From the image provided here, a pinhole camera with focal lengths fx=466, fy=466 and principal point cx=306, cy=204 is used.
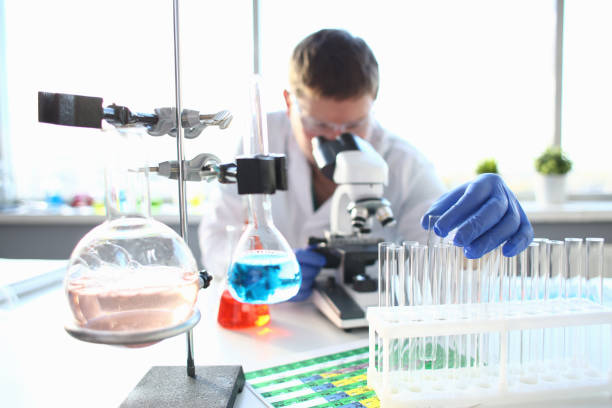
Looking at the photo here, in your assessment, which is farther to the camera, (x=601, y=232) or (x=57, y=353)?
(x=601, y=232)

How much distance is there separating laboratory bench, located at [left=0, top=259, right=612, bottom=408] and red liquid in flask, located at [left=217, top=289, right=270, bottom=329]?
0.06 ft

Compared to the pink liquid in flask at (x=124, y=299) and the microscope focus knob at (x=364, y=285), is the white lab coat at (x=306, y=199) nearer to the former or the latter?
the microscope focus knob at (x=364, y=285)

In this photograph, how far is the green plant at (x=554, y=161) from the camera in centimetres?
275

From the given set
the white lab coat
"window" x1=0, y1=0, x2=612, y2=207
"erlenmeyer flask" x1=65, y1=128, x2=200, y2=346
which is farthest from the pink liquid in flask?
"window" x1=0, y1=0, x2=612, y2=207

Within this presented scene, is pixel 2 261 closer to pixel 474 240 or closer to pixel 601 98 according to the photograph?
pixel 474 240

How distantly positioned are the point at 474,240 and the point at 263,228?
346 mm

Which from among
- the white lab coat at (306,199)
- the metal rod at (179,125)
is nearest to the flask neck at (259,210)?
the metal rod at (179,125)

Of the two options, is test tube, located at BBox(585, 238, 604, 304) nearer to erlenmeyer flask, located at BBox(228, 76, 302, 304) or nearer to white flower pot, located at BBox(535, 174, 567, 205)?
erlenmeyer flask, located at BBox(228, 76, 302, 304)

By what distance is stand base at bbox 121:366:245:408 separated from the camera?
0.68m

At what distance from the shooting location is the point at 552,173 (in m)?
2.78

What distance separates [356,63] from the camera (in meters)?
1.52

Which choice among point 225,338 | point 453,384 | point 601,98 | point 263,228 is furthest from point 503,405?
point 601,98

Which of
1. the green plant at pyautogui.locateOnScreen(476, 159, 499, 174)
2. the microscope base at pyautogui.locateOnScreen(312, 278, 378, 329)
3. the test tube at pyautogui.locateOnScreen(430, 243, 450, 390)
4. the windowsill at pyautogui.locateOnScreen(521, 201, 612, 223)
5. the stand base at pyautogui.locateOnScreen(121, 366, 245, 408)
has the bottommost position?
the stand base at pyautogui.locateOnScreen(121, 366, 245, 408)

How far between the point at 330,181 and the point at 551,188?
172cm
